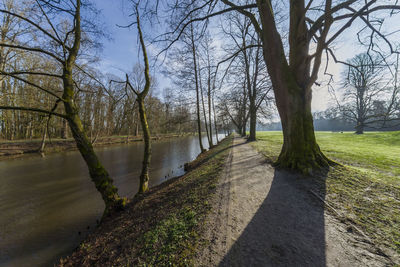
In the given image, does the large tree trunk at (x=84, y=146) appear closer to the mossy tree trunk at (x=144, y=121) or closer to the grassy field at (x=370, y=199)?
the mossy tree trunk at (x=144, y=121)

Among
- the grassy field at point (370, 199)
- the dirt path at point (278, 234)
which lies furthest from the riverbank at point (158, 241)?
the grassy field at point (370, 199)

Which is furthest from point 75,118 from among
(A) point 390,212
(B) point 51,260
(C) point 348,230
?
(A) point 390,212

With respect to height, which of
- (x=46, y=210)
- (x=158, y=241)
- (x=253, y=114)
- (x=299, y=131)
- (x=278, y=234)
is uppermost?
(x=253, y=114)

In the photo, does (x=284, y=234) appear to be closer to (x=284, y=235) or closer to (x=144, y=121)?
(x=284, y=235)

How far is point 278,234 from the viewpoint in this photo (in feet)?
6.21

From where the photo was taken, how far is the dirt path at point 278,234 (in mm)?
1518

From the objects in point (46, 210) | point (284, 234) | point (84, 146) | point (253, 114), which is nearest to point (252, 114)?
point (253, 114)

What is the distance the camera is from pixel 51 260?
9.85 feet

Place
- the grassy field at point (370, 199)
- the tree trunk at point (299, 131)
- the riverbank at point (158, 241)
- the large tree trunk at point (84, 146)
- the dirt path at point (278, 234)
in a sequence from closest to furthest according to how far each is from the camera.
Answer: the dirt path at point (278, 234) → the riverbank at point (158, 241) → the grassy field at point (370, 199) → the large tree trunk at point (84, 146) → the tree trunk at point (299, 131)

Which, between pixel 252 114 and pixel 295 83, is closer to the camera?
pixel 295 83

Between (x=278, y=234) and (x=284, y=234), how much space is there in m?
0.08

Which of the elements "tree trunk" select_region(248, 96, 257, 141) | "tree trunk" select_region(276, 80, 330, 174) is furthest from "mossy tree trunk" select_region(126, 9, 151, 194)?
"tree trunk" select_region(248, 96, 257, 141)

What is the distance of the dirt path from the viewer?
152 cm

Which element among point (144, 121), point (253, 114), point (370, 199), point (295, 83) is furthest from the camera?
point (253, 114)
